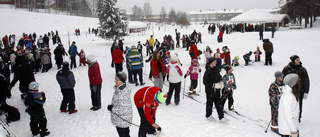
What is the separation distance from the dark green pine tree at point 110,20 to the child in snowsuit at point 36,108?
2320cm

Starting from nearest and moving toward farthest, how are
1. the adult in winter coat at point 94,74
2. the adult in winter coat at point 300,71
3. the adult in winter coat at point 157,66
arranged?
the adult in winter coat at point 300,71, the adult in winter coat at point 94,74, the adult in winter coat at point 157,66

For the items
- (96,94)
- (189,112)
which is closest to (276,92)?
(189,112)

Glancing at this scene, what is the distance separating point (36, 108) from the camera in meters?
5.60

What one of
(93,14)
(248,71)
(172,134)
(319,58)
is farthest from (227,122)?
(93,14)

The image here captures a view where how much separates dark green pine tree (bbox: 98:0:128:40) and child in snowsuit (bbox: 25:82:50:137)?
23.2 meters

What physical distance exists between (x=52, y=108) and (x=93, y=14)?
112m

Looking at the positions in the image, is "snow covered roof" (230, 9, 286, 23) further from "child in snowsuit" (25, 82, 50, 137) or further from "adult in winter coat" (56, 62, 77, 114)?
"child in snowsuit" (25, 82, 50, 137)

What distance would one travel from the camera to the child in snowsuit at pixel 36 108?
18.0 ft

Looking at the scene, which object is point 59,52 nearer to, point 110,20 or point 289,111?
point 289,111

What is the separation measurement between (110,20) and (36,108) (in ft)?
77.3

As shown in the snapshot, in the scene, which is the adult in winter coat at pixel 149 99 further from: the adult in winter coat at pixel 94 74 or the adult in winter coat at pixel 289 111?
the adult in winter coat at pixel 94 74

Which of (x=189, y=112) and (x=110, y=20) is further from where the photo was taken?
(x=110, y=20)

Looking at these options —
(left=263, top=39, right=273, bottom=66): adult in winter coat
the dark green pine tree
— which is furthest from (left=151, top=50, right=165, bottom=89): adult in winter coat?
the dark green pine tree

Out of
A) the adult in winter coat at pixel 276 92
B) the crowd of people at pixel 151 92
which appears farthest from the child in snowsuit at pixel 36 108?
the adult in winter coat at pixel 276 92
